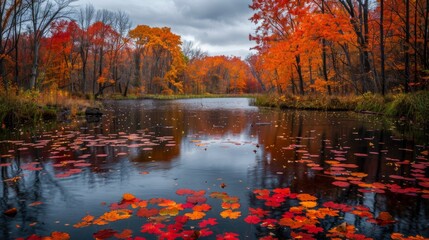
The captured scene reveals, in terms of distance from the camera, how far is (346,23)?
18.3 meters

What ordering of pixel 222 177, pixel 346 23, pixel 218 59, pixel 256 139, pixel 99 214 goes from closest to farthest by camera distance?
pixel 99 214, pixel 222 177, pixel 256 139, pixel 346 23, pixel 218 59

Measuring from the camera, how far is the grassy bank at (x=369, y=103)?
462 inches

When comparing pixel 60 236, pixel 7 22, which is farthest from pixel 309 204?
pixel 7 22

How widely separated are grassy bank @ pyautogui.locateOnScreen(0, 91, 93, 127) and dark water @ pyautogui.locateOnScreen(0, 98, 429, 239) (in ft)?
10.6

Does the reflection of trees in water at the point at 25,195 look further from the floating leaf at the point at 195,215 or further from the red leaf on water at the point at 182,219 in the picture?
the floating leaf at the point at 195,215

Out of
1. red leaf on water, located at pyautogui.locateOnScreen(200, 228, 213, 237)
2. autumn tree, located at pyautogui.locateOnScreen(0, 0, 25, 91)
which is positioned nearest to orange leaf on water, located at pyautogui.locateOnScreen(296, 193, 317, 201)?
red leaf on water, located at pyautogui.locateOnScreen(200, 228, 213, 237)

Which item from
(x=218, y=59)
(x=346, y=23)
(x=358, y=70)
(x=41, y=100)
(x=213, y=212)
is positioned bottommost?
(x=213, y=212)

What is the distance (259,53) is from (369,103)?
11658mm

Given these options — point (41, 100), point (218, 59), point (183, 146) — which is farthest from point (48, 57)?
point (218, 59)

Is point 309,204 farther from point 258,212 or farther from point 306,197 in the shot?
point 258,212

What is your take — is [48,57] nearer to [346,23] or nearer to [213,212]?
[346,23]

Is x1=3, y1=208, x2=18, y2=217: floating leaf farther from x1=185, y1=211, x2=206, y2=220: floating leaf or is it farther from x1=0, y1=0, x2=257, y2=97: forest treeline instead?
x1=0, y1=0, x2=257, y2=97: forest treeline

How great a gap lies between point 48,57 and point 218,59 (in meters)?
53.0

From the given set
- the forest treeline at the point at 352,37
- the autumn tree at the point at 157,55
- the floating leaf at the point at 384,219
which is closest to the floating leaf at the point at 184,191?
the floating leaf at the point at 384,219
